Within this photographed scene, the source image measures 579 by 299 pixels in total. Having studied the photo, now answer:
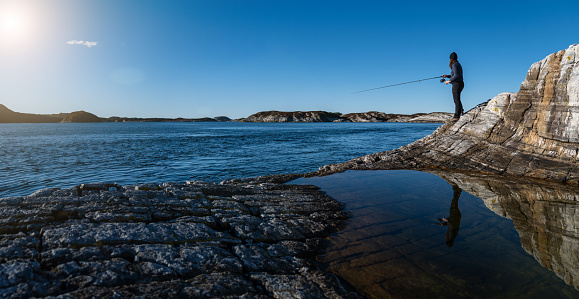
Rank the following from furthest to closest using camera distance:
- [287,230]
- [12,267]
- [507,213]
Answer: [507,213], [287,230], [12,267]

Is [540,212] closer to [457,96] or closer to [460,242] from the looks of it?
[460,242]

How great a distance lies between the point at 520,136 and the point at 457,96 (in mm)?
4543

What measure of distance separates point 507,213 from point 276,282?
8.25 meters

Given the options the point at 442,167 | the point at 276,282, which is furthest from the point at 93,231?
the point at 442,167

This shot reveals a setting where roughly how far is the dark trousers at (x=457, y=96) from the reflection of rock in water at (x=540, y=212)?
Result: 638 centimetres

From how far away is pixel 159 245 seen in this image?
574cm

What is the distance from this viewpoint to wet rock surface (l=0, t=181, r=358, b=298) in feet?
14.6

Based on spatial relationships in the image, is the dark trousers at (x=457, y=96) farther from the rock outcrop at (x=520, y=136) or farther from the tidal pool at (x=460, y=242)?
the tidal pool at (x=460, y=242)

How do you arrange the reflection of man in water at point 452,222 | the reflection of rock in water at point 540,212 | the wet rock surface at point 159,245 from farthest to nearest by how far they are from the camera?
the reflection of man in water at point 452,222 < the reflection of rock in water at point 540,212 < the wet rock surface at point 159,245

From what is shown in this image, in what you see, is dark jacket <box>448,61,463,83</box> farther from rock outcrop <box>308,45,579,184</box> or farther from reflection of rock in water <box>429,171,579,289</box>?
reflection of rock in water <box>429,171,579,289</box>

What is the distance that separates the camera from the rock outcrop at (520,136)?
41.0 ft

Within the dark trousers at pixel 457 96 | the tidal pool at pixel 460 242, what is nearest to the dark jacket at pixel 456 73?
the dark trousers at pixel 457 96

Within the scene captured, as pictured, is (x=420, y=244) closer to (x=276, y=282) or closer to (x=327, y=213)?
(x=327, y=213)

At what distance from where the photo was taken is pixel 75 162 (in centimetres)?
2603
